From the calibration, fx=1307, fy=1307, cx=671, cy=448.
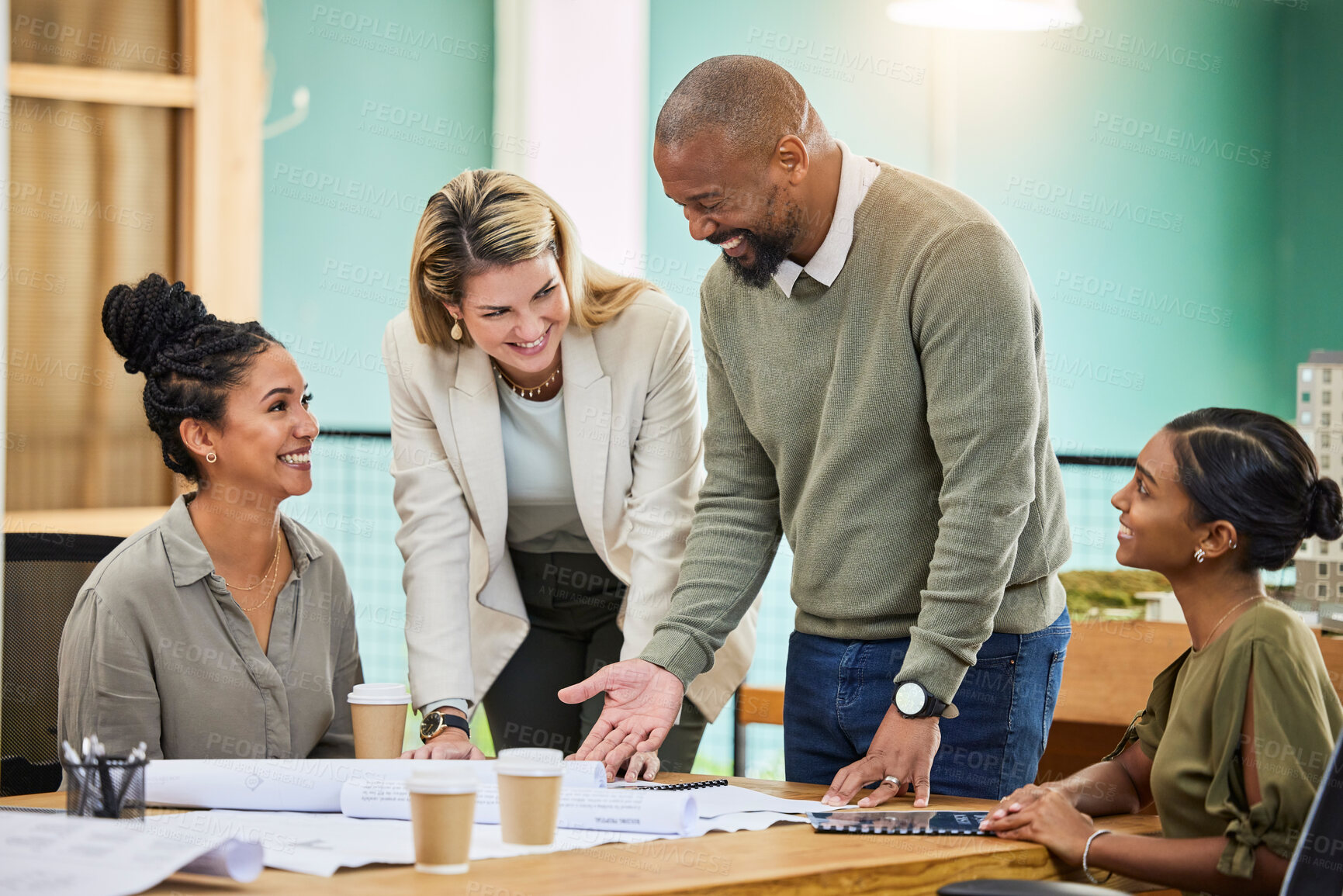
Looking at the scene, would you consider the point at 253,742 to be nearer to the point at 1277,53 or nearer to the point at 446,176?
the point at 446,176

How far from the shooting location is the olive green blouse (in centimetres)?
130

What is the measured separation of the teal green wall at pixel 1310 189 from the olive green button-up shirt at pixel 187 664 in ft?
14.3

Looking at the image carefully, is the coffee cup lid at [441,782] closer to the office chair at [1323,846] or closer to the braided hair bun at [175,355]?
the office chair at [1323,846]

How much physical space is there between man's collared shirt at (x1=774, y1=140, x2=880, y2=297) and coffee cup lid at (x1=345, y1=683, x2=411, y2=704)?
30.0 inches

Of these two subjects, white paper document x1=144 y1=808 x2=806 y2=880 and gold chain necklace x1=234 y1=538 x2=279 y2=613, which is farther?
gold chain necklace x1=234 y1=538 x2=279 y2=613

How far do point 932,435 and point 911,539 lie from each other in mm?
169

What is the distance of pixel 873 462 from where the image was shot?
1773 mm

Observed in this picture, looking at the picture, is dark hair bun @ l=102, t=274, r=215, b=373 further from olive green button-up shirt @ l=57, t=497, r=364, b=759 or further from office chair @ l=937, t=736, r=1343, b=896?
→ office chair @ l=937, t=736, r=1343, b=896

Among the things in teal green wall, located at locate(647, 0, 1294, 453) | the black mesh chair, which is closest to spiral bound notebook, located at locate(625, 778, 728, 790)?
the black mesh chair

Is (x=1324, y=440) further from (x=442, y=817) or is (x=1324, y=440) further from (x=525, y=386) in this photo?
(x=442, y=817)

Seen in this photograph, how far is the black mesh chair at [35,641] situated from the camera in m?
2.17

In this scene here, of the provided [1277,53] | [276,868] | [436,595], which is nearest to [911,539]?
[436,595]

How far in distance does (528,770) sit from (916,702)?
520mm

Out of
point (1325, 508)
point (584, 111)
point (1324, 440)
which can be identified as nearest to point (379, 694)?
point (1325, 508)
